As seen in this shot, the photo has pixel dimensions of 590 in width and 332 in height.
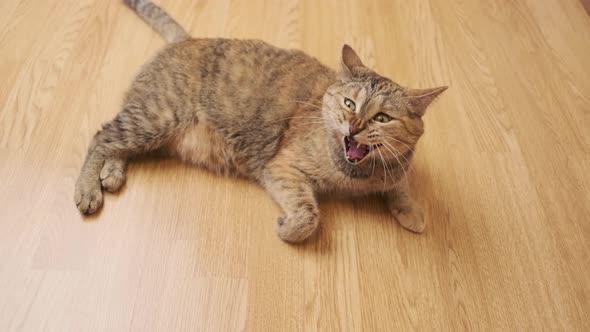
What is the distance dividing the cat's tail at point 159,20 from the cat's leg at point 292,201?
89 centimetres

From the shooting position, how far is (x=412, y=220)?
1708 mm

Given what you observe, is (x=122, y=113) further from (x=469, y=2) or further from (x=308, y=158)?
(x=469, y=2)

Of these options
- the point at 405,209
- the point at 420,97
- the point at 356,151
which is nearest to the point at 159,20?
the point at 356,151

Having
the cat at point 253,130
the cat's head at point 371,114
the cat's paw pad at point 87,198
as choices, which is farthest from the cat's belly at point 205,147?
the cat's head at point 371,114

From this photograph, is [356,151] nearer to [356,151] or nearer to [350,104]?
[356,151]

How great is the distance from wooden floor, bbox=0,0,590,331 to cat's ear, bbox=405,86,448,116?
481mm

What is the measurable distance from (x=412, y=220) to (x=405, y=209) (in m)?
0.05

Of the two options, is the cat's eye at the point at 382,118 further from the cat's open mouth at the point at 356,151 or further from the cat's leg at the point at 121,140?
the cat's leg at the point at 121,140

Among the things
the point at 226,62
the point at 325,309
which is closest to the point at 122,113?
the point at 226,62

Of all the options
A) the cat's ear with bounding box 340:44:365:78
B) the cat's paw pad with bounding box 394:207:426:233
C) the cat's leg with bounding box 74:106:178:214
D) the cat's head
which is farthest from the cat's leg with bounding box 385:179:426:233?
the cat's leg with bounding box 74:106:178:214

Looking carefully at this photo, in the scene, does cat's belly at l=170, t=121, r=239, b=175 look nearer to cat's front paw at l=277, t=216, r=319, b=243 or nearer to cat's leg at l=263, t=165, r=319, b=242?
cat's leg at l=263, t=165, r=319, b=242

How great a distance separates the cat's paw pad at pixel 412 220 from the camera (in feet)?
5.60

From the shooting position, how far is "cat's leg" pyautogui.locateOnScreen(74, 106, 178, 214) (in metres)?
1.69

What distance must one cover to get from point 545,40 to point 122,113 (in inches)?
97.1
